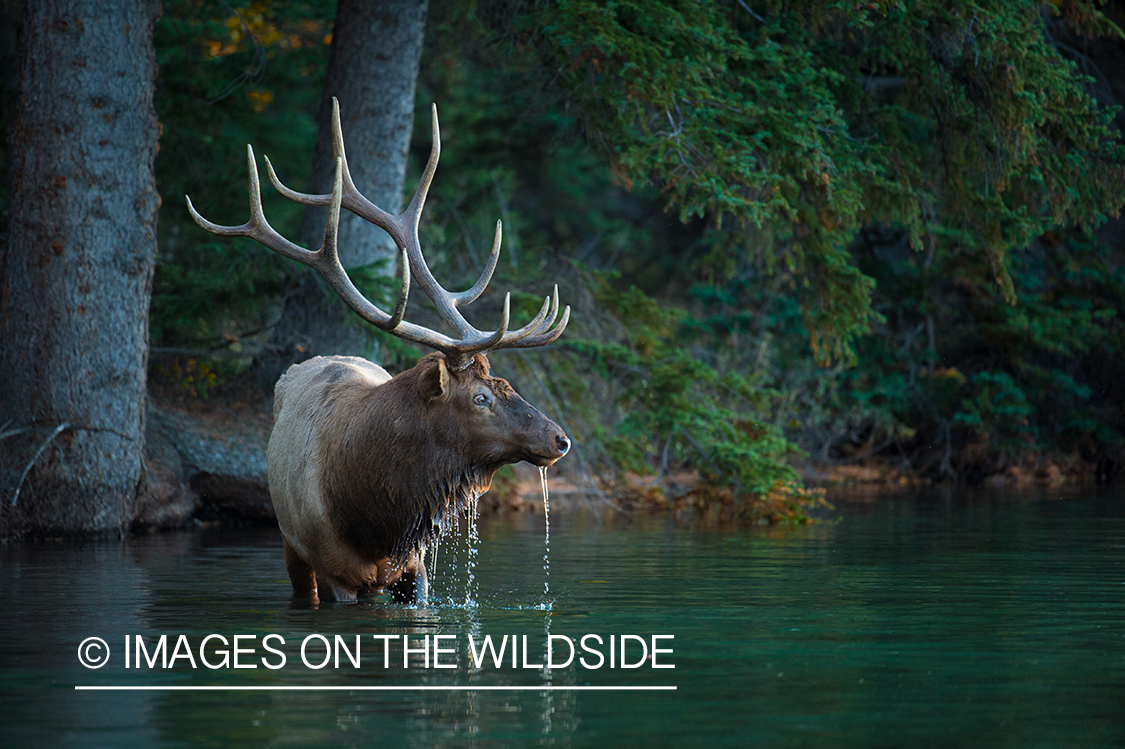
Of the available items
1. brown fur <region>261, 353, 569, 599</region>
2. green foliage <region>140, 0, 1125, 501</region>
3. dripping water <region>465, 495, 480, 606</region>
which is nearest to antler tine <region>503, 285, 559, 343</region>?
brown fur <region>261, 353, 569, 599</region>

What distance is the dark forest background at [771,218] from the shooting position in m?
12.1

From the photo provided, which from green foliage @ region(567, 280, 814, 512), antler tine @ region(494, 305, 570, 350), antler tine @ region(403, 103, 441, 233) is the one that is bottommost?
green foliage @ region(567, 280, 814, 512)

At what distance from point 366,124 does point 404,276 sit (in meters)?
6.29

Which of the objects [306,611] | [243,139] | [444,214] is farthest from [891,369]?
[306,611]

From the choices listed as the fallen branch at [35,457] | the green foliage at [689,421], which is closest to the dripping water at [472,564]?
the fallen branch at [35,457]

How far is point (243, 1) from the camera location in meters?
16.7

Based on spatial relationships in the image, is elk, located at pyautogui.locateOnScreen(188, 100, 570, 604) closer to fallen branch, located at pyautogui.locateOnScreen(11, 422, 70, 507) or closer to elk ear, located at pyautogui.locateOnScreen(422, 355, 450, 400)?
elk ear, located at pyautogui.locateOnScreen(422, 355, 450, 400)

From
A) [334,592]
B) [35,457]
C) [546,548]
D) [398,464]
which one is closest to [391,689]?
[398,464]

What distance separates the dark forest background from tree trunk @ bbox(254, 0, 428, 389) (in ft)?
0.71

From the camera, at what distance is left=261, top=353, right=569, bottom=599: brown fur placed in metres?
7.14

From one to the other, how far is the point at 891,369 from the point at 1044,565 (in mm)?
11544

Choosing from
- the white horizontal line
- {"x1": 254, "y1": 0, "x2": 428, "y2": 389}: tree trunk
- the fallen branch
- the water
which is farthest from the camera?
{"x1": 254, "y1": 0, "x2": 428, "y2": 389}: tree trunk

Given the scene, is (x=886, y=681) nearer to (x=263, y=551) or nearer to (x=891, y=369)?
(x=263, y=551)

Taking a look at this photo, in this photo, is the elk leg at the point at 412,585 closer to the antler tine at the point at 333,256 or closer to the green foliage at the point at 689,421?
the antler tine at the point at 333,256
